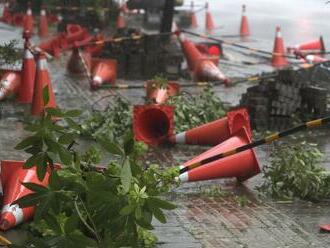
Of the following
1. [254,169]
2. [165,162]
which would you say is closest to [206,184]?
[254,169]

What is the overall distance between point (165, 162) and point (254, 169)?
4.45 feet

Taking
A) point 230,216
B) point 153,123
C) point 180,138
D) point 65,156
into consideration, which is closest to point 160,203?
point 65,156

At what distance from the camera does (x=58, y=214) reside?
3.71 metres

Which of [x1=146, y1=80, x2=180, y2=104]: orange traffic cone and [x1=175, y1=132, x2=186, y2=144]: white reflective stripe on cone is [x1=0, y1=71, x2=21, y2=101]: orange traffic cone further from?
[x1=175, y1=132, x2=186, y2=144]: white reflective stripe on cone

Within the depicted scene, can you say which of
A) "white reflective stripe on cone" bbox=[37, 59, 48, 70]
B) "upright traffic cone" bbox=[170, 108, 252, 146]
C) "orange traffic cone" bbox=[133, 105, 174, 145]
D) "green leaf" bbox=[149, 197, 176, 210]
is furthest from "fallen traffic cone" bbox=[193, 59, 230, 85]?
"green leaf" bbox=[149, 197, 176, 210]

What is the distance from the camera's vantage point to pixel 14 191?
5.54m

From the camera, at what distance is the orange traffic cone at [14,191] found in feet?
17.4

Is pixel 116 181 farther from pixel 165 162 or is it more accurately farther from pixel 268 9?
pixel 268 9

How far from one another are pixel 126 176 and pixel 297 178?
3.38 m

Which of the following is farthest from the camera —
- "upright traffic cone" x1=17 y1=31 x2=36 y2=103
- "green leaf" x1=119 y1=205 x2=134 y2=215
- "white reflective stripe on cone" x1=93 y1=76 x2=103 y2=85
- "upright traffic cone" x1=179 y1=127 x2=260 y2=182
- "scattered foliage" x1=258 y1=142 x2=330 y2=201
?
"white reflective stripe on cone" x1=93 y1=76 x2=103 y2=85

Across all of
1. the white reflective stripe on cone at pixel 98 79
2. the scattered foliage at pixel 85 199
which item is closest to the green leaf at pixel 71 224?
the scattered foliage at pixel 85 199

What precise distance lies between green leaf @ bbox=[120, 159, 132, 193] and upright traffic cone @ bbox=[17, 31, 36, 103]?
723 cm

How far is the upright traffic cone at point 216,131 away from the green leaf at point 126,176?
3948 mm

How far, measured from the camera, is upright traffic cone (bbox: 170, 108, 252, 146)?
791cm
